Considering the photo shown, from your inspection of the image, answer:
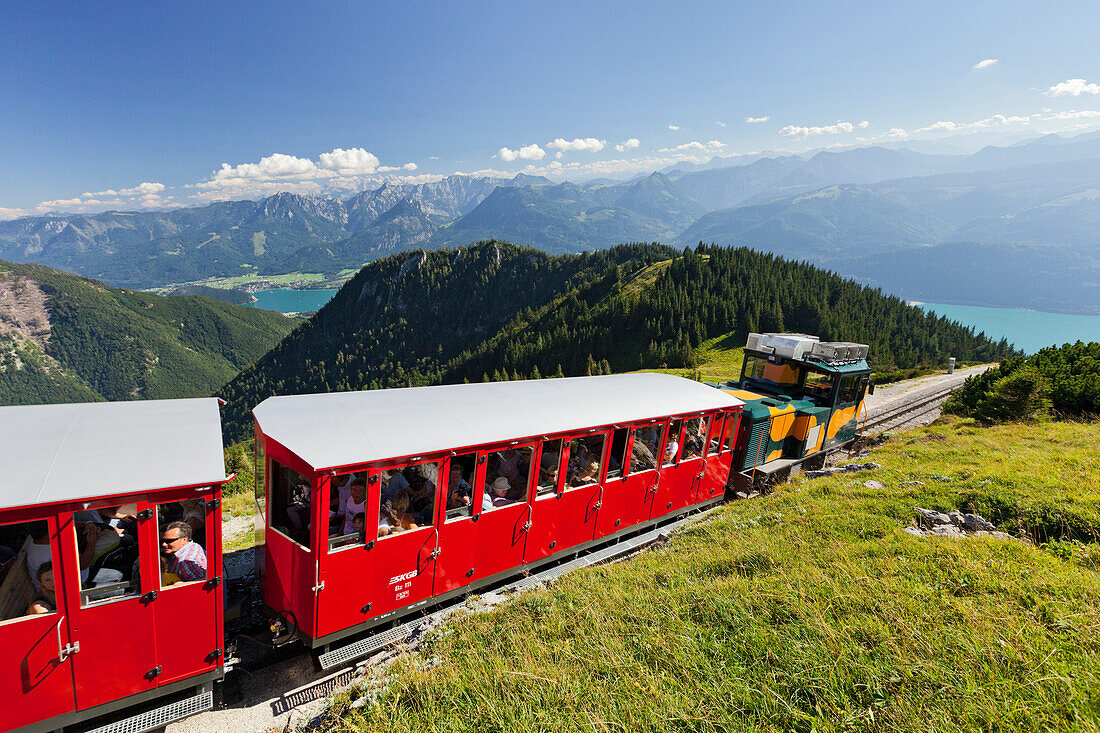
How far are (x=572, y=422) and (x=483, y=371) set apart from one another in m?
105

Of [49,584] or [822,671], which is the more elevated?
[822,671]

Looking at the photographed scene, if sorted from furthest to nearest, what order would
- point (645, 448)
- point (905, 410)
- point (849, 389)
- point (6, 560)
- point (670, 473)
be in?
point (905, 410) < point (849, 389) < point (670, 473) < point (645, 448) < point (6, 560)

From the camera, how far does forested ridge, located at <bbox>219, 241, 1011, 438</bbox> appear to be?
3565 inches

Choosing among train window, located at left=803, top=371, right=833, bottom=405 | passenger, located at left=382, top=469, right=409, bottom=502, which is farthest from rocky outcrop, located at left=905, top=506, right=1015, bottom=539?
passenger, located at left=382, top=469, right=409, bottom=502

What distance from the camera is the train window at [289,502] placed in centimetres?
715

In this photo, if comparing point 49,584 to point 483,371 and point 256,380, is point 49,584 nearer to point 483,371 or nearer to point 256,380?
point 483,371

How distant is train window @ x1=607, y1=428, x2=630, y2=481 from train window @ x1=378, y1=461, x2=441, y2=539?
413 cm

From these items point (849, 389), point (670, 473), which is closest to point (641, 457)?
point (670, 473)

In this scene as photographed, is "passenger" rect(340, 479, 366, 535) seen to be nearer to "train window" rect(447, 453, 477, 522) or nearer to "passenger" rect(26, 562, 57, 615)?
"train window" rect(447, 453, 477, 522)

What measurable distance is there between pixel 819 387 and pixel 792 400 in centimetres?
144

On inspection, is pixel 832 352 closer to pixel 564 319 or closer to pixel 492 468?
pixel 492 468

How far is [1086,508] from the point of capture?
7.58 meters

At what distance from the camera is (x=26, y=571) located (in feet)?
17.6

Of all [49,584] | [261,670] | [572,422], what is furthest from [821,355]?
[49,584]
